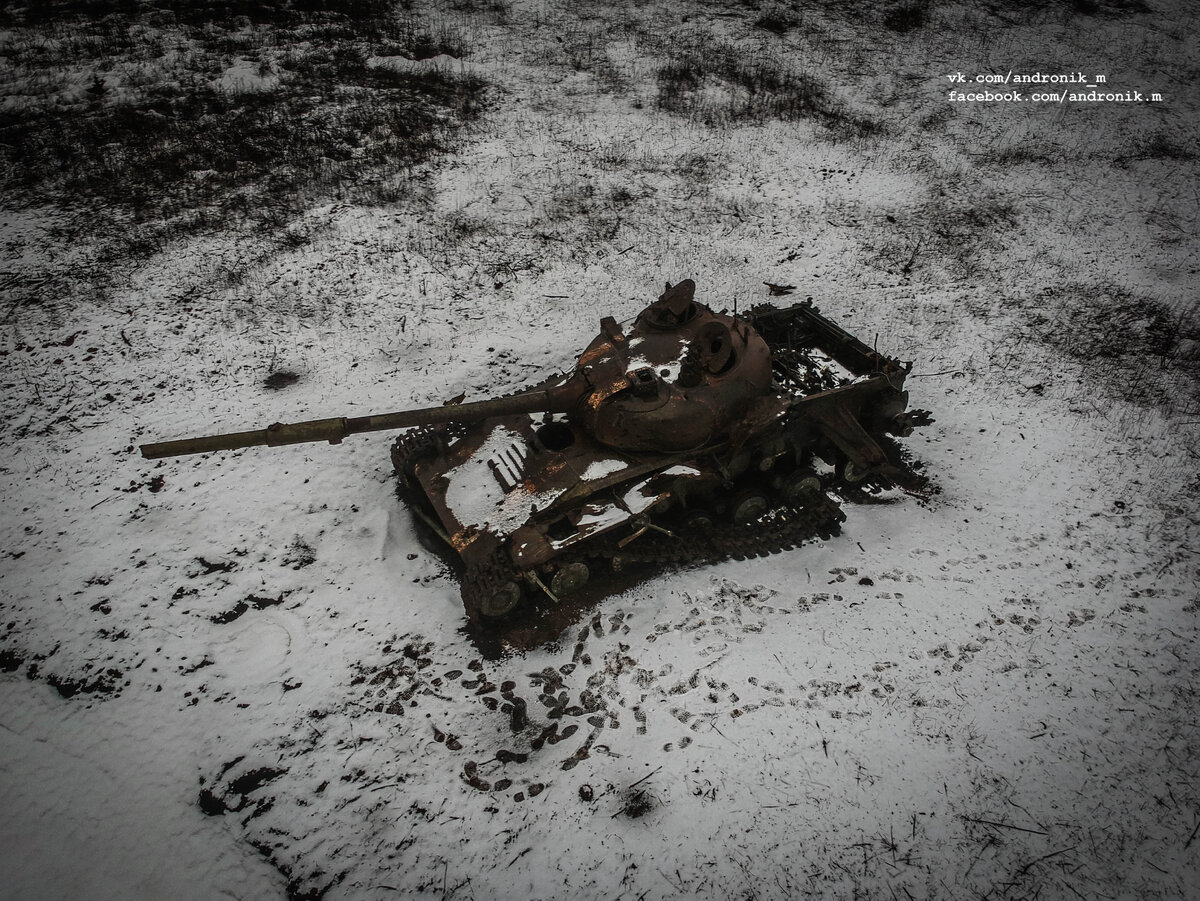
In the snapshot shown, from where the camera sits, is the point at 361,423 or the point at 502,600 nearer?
the point at 361,423

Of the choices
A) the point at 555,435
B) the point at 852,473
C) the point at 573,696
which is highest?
the point at 555,435

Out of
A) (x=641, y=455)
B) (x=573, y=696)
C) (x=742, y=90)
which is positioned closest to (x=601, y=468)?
(x=641, y=455)

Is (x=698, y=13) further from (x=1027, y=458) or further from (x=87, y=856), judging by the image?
(x=87, y=856)

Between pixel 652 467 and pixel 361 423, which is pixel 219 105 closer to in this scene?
pixel 361 423

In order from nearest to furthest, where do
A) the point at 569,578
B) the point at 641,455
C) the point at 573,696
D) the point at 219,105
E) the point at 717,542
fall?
the point at 573,696, the point at 569,578, the point at 641,455, the point at 717,542, the point at 219,105

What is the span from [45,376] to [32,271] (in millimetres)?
3053

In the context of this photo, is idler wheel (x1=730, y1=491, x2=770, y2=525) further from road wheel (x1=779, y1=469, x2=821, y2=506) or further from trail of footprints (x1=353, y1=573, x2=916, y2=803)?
trail of footprints (x1=353, y1=573, x2=916, y2=803)

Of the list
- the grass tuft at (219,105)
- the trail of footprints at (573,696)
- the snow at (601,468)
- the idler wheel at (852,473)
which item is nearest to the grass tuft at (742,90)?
the grass tuft at (219,105)

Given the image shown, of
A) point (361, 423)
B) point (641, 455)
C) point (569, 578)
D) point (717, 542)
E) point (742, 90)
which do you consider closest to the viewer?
point (361, 423)

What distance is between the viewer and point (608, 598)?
→ 7.33 metres

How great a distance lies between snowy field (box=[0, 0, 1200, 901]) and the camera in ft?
18.7

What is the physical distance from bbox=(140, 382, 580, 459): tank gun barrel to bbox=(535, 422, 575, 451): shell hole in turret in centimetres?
50

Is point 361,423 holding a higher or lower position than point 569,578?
higher

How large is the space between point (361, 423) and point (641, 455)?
2.84m
